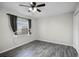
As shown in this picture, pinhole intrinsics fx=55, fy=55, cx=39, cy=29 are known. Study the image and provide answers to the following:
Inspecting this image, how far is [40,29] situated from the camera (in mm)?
5055

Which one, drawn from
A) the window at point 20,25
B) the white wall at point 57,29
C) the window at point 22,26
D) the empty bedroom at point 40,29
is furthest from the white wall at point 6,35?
the white wall at point 57,29

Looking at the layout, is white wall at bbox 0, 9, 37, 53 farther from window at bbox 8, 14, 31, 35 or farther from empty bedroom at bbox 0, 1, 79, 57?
window at bbox 8, 14, 31, 35

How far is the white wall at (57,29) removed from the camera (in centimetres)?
373

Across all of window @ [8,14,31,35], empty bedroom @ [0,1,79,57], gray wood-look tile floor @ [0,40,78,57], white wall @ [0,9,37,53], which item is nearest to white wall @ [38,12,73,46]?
empty bedroom @ [0,1,79,57]

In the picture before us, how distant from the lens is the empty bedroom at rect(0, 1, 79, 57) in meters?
2.46

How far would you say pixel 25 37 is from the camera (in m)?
4.06

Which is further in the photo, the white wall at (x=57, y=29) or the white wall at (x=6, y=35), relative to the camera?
the white wall at (x=57, y=29)

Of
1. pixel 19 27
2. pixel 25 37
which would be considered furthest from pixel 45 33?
pixel 19 27

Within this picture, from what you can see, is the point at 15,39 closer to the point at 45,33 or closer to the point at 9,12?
the point at 9,12

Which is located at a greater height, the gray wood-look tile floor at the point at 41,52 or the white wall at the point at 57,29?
the white wall at the point at 57,29

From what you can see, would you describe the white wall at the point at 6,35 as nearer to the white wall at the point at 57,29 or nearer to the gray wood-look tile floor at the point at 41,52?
the gray wood-look tile floor at the point at 41,52

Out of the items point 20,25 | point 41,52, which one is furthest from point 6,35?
point 41,52

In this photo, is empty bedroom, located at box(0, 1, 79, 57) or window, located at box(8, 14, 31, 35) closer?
empty bedroom, located at box(0, 1, 79, 57)

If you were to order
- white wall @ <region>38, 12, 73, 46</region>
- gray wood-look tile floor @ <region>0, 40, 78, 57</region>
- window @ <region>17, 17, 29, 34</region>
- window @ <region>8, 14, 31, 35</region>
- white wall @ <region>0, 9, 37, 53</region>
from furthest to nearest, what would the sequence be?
white wall @ <region>38, 12, 73, 46</region> → window @ <region>17, 17, 29, 34</region> → window @ <region>8, 14, 31, 35</region> → white wall @ <region>0, 9, 37, 53</region> → gray wood-look tile floor @ <region>0, 40, 78, 57</region>
